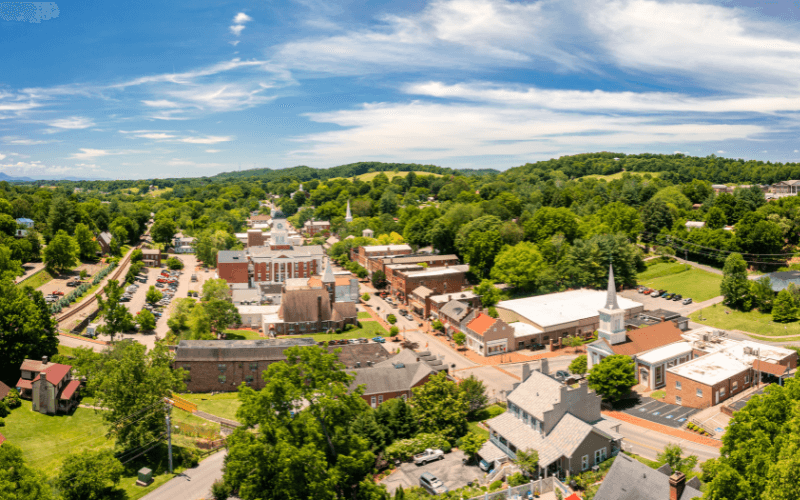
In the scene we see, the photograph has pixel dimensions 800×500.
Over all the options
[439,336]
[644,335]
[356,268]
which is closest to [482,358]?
[439,336]

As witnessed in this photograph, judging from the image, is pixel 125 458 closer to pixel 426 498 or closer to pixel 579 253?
pixel 426 498

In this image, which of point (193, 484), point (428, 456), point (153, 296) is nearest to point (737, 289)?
point (428, 456)

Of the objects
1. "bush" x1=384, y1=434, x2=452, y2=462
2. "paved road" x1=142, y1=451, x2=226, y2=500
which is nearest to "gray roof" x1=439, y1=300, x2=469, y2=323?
"bush" x1=384, y1=434, x2=452, y2=462

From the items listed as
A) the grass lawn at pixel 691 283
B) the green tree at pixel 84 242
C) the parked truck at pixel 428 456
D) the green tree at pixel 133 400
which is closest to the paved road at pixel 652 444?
the parked truck at pixel 428 456

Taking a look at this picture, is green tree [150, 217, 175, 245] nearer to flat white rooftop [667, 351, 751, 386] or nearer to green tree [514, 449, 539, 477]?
green tree [514, 449, 539, 477]

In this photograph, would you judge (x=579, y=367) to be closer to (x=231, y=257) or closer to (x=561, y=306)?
(x=561, y=306)
